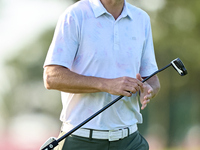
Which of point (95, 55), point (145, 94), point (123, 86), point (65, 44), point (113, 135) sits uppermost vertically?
point (65, 44)

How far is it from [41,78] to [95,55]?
436 cm

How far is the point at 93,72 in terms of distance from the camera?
2338 mm

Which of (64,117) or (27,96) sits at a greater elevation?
(64,117)

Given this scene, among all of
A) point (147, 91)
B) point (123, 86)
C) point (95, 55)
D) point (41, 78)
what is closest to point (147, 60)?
point (147, 91)

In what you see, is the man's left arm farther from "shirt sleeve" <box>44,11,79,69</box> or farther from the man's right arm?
"shirt sleeve" <box>44,11,79,69</box>

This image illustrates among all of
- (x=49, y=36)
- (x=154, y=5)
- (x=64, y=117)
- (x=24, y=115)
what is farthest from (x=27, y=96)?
(x=64, y=117)

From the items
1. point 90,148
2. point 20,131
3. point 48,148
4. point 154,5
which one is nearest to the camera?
point 48,148

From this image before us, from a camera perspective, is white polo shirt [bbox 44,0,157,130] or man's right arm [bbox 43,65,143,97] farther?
white polo shirt [bbox 44,0,157,130]

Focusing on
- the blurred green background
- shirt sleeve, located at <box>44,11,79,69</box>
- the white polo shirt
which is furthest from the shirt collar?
the blurred green background

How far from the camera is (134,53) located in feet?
8.05

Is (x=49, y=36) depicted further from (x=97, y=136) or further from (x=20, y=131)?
(x=97, y=136)

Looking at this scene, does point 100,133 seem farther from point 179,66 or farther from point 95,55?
point 179,66

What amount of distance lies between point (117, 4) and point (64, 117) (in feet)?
2.44

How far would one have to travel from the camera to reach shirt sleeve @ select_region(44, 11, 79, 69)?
229 cm
